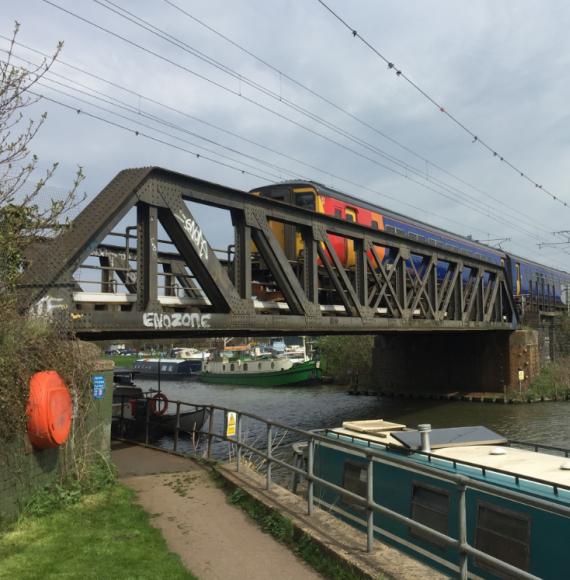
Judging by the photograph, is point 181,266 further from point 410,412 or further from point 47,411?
point 410,412

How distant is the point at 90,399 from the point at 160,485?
1.83 m

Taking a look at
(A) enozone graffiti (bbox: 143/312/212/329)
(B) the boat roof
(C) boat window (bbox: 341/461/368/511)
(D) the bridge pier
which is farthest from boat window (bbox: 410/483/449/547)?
(D) the bridge pier

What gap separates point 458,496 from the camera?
211 inches

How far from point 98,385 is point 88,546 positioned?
9.96ft

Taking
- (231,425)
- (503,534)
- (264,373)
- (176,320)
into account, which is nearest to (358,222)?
(231,425)

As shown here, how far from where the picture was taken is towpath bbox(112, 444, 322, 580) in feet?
19.4

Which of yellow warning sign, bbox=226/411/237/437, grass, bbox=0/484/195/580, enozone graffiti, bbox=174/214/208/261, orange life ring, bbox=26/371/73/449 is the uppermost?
enozone graffiti, bbox=174/214/208/261

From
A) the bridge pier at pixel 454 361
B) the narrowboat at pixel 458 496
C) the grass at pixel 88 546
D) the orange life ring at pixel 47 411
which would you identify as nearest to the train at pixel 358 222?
the bridge pier at pixel 454 361

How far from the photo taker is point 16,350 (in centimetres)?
726

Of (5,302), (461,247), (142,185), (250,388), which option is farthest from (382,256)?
(250,388)

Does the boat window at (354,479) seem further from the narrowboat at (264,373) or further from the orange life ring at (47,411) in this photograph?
the narrowboat at (264,373)

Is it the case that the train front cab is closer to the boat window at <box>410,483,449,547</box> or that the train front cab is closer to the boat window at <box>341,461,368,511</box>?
the boat window at <box>341,461,368,511</box>

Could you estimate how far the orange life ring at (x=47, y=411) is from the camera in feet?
23.3

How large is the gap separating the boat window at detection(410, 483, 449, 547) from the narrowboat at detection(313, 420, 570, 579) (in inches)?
0.6
